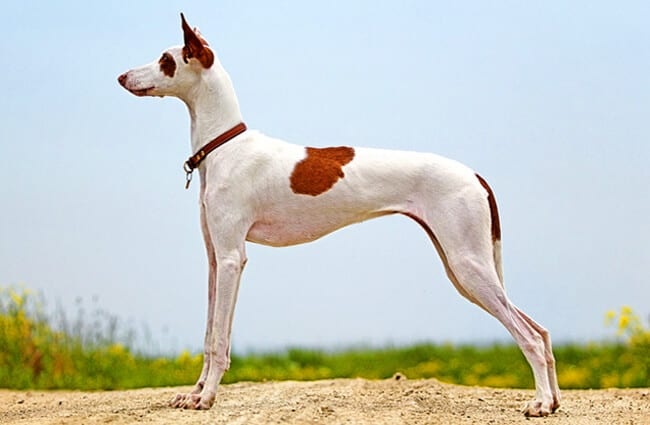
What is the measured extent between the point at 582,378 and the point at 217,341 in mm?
5286

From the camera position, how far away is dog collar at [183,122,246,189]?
7953 mm

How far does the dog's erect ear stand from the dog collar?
542 mm

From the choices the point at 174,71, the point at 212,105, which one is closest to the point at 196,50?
the point at 174,71

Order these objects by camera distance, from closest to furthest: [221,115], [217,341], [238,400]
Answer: [217,341] < [221,115] < [238,400]

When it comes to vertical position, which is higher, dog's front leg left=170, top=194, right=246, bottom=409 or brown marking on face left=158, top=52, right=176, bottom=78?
brown marking on face left=158, top=52, right=176, bottom=78

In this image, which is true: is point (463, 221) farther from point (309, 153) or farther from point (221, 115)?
point (221, 115)

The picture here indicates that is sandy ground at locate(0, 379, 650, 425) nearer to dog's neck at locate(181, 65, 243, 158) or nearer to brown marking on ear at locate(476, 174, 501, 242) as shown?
brown marking on ear at locate(476, 174, 501, 242)

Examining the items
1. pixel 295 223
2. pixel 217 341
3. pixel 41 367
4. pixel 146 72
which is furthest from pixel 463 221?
A: pixel 41 367

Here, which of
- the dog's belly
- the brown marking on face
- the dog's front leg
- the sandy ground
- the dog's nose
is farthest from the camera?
the dog's nose

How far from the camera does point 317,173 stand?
771cm

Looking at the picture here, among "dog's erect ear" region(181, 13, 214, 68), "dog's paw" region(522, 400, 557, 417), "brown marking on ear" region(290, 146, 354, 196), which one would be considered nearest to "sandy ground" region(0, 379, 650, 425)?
"dog's paw" region(522, 400, 557, 417)

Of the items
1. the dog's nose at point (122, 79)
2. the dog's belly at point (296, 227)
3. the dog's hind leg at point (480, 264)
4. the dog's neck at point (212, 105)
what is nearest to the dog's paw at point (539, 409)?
the dog's hind leg at point (480, 264)

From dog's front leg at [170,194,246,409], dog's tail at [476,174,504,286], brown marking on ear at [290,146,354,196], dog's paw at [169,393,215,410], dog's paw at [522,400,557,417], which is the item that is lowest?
dog's paw at [522,400,557,417]

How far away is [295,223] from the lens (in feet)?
25.6
